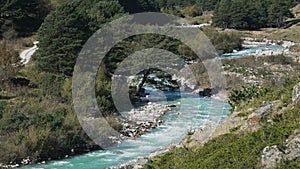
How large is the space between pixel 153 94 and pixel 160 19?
68.7 feet

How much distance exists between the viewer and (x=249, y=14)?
59.2 m

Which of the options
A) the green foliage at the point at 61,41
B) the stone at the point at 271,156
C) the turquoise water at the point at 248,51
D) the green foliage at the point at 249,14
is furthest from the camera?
the green foliage at the point at 249,14

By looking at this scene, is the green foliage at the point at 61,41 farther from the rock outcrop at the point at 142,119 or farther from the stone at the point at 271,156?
the stone at the point at 271,156

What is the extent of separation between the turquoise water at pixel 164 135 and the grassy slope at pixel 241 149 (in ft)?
22.0

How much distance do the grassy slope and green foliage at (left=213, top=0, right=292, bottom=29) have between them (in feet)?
163

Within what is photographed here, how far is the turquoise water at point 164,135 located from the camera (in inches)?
673

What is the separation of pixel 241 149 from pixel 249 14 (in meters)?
52.6

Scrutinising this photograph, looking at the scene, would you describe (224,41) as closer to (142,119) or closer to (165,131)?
(142,119)

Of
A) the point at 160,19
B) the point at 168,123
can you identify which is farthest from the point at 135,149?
the point at 160,19

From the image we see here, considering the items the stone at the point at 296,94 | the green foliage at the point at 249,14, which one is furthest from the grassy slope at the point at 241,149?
the green foliage at the point at 249,14

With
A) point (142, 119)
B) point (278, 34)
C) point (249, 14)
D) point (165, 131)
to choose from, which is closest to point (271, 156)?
point (165, 131)

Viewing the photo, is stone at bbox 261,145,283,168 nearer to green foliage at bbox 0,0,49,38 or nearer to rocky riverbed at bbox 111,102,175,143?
rocky riverbed at bbox 111,102,175,143

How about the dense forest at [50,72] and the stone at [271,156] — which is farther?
the dense forest at [50,72]

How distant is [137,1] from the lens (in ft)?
189
